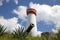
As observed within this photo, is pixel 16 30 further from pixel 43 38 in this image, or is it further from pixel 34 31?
pixel 34 31

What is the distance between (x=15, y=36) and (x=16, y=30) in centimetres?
64

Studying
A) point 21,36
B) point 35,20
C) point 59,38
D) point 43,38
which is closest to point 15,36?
point 21,36

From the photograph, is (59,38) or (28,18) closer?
(59,38)

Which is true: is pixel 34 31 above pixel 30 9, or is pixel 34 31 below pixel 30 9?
below

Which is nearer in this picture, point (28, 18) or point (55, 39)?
point (55, 39)

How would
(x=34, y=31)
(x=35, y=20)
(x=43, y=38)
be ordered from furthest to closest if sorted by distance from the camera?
(x=35, y=20) < (x=34, y=31) < (x=43, y=38)

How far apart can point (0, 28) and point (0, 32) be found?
1.15ft

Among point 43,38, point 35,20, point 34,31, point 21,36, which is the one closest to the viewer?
point 21,36

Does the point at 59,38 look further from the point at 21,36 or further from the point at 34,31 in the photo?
the point at 34,31

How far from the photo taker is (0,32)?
50.9 feet

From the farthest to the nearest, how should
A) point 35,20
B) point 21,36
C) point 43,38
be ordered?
point 35,20 → point 43,38 → point 21,36

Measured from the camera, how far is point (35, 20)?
24312 mm

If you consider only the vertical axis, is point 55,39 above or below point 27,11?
below

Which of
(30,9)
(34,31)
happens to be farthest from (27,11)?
(34,31)
